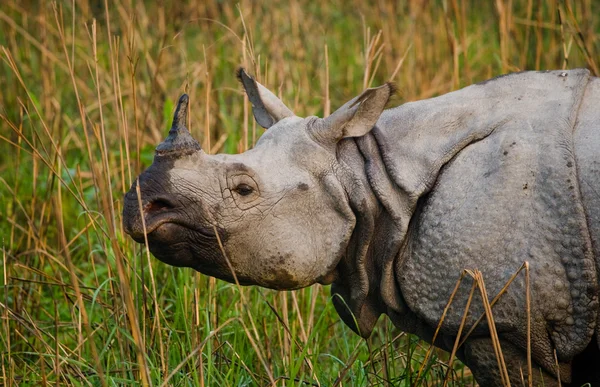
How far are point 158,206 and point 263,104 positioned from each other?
728 mm

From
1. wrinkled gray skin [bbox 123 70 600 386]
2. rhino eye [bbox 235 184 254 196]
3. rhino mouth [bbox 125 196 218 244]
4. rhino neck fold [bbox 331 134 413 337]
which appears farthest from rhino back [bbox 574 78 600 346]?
rhino mouth [bbox 125 196 218 244]

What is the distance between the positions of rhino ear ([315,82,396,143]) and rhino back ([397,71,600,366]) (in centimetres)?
26

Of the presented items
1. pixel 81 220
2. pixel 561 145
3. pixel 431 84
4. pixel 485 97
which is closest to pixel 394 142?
pixel 485 97

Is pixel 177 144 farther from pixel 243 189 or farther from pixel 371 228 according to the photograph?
pixel 371 228

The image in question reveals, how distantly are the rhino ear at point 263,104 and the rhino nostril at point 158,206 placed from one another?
0.70 meters

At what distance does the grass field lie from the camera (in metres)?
3.62

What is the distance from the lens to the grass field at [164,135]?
3.62 meters

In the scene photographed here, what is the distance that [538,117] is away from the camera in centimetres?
310

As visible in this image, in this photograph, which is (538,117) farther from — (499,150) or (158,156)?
(158,156)

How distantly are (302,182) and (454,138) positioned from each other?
55 cm

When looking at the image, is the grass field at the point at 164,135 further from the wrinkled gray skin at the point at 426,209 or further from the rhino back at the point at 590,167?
the rhino back at the point at 590,167

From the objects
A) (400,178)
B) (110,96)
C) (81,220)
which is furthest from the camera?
(110,96)

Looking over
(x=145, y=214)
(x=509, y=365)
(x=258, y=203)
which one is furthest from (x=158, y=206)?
(x=509, y=365)

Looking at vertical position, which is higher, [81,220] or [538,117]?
[538,117]
